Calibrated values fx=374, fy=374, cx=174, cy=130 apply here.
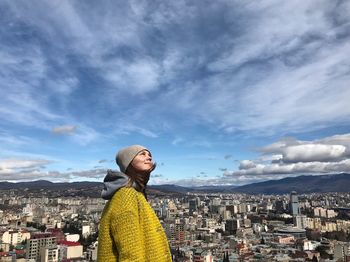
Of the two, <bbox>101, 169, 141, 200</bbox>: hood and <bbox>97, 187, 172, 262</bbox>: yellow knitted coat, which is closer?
<bbox>97, 187, 172, 262</bbox>: yellow knitted coat

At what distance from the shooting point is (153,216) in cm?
99

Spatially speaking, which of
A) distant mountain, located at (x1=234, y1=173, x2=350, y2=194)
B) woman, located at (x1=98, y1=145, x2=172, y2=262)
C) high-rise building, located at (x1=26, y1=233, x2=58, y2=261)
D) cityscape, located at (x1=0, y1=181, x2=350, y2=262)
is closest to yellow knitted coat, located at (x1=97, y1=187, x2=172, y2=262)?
woman, located at (x1=98, y1=145, x2=172, y2=262)

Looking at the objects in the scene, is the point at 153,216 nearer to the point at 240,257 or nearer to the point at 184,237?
the point at 240,257

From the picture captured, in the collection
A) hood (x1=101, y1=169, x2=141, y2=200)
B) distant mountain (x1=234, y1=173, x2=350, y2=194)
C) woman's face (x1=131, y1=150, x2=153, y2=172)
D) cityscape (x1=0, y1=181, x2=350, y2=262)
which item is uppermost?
distant mountain (x1=234, y1=173, x2=350, y2=194)

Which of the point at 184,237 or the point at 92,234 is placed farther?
the point at 184,237

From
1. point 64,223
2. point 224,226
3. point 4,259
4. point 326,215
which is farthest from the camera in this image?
point 326,215

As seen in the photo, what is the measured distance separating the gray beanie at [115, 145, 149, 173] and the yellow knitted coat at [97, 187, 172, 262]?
0.07 meters

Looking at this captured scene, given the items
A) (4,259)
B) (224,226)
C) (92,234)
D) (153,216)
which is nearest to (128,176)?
(153,216)

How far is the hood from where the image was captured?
0.99 metres

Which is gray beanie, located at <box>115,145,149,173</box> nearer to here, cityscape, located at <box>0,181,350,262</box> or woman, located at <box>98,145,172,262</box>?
woman, located at <box>98,145,172,262</box>

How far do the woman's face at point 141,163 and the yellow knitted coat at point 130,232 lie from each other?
67mm

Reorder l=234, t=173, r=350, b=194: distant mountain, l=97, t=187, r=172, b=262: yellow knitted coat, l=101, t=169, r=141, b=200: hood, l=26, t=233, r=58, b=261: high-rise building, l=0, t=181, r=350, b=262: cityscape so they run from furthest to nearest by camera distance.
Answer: l=234, t=173, r=350, b=194: distant mountain
l=0, t=181, r=350, b=262: cityscape
l=26, t=233, r=58, b=261: high-rise building
l=101, t=169, r=141, b=200: hood
l=97, t=187, r=172, b=262: yellow knitted coat

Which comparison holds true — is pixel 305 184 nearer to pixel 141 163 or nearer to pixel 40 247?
pixel 40 247

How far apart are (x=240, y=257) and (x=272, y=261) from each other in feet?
5.41
